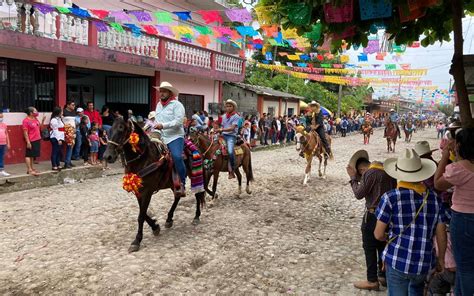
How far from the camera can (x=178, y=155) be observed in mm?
6387

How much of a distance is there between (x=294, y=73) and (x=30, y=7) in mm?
17381

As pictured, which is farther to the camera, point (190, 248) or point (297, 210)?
point (297, 210)

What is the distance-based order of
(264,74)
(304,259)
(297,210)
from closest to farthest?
1. (304,259)
2. (297,210)
3. (264,74)

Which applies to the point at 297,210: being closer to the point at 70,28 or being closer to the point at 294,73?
the point at 70,28

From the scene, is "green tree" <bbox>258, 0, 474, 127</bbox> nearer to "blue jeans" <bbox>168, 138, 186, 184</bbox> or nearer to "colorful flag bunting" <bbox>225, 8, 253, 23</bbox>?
"blue jeans" <bbox>168, 138, 186, 184</bbox>

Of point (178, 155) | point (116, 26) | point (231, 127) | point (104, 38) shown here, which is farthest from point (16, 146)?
point (178, 155)

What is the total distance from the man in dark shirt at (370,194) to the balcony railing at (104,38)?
9.77 meters

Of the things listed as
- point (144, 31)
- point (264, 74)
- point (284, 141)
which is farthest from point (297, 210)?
point (264, 74)

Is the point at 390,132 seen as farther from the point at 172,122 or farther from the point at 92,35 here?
the point at 172,122

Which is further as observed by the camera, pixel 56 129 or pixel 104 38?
pixel 104 38

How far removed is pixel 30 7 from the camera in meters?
10.5

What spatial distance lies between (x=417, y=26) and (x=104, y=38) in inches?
433

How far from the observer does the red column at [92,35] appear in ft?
41.0

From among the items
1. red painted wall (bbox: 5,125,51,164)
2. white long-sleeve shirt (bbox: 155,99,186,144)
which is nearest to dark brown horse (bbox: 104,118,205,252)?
white long-sleeve shirt (bbox: 155,99,186,144)
